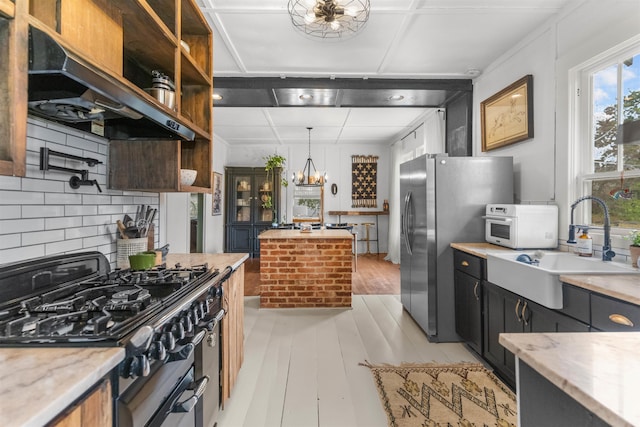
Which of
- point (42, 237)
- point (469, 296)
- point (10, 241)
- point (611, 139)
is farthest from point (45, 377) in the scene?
point (611, 139)

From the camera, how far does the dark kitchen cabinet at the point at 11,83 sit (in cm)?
79

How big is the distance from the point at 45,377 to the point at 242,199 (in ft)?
21.5

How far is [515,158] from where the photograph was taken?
2.96 meters

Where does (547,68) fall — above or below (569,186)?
above

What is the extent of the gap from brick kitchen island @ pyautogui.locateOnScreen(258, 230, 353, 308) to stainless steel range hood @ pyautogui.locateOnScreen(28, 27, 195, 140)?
2160 millimetres

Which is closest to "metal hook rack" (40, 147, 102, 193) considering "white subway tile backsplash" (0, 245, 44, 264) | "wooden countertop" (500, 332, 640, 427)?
"white subway tile backsplash" (0, 245, 44, 264)

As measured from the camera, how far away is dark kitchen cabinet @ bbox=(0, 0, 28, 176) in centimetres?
79

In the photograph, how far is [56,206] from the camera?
143 centimetres

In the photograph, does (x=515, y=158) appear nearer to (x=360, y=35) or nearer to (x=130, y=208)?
(x=360, y=35)

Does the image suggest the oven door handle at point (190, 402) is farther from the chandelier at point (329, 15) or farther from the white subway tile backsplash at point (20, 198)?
the chandelier at point (329, 15)

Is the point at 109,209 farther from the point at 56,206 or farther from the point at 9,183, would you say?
the point at 9,183

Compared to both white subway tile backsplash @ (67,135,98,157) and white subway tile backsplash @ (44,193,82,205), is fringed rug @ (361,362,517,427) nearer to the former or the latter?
white subway tile backsplash @ (44,193,82,205)

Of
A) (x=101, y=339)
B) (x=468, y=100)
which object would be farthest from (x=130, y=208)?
(x=468, y=100)

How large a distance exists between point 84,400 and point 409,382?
2010 mm
